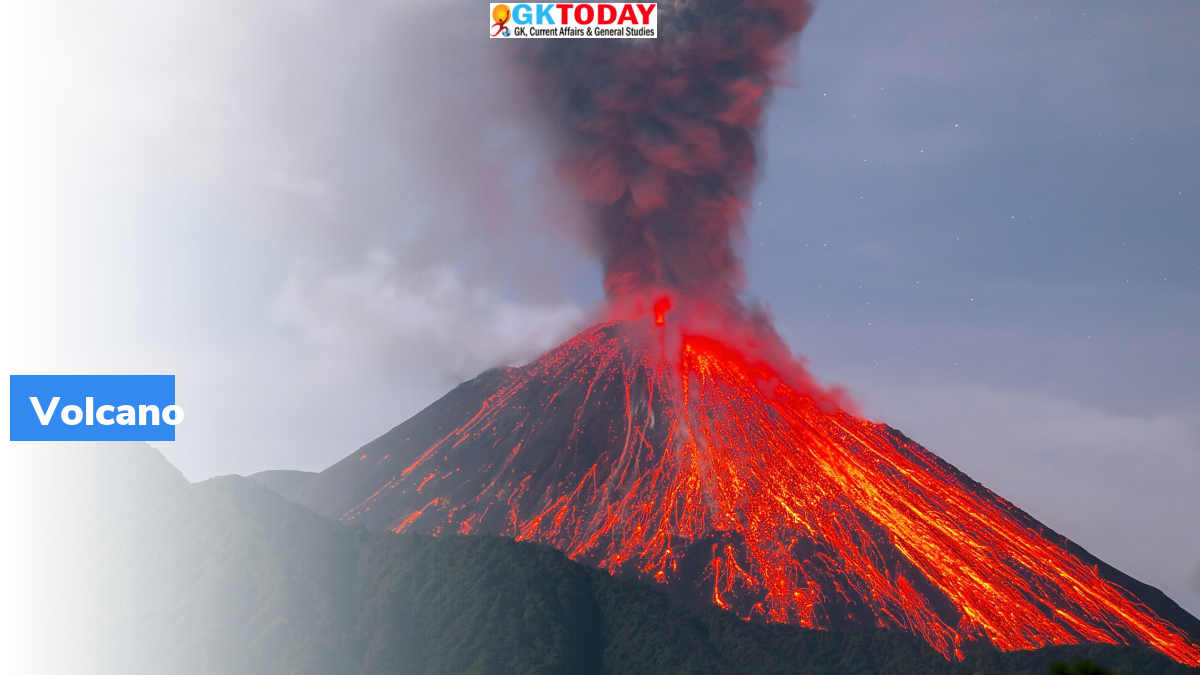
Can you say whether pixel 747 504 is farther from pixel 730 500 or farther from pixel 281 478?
pixel 281 478

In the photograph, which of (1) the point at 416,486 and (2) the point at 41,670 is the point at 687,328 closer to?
(1) the point at 416,486

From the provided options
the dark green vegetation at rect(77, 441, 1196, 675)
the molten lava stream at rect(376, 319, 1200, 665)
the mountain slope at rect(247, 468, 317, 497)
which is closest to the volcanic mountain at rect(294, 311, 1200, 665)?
the molten lava stream at rect(376, 319, 1200, 665)

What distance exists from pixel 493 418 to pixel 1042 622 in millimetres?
33418

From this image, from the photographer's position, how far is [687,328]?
2571 inches

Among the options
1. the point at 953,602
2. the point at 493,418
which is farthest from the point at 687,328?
the point at 953,602

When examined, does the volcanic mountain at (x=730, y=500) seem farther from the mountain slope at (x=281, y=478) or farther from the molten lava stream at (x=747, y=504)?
the mountain slope at (x=281, y=478)

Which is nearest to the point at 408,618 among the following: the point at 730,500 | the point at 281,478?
the point at 730,500

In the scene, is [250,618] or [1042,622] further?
[1042,622]

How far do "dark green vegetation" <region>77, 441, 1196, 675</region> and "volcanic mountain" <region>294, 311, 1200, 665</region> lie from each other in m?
3.80

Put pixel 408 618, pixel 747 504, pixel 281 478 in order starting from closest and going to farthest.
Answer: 1. pixel 408 618
2. pixel 747 504
3. pixel 281 478

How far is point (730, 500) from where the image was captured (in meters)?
56.1

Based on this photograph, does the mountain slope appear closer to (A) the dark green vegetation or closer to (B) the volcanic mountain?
(B) the volcanic mountain

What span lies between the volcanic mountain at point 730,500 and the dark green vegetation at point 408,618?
12.5 ft

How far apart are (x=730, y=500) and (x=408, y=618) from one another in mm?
20299
